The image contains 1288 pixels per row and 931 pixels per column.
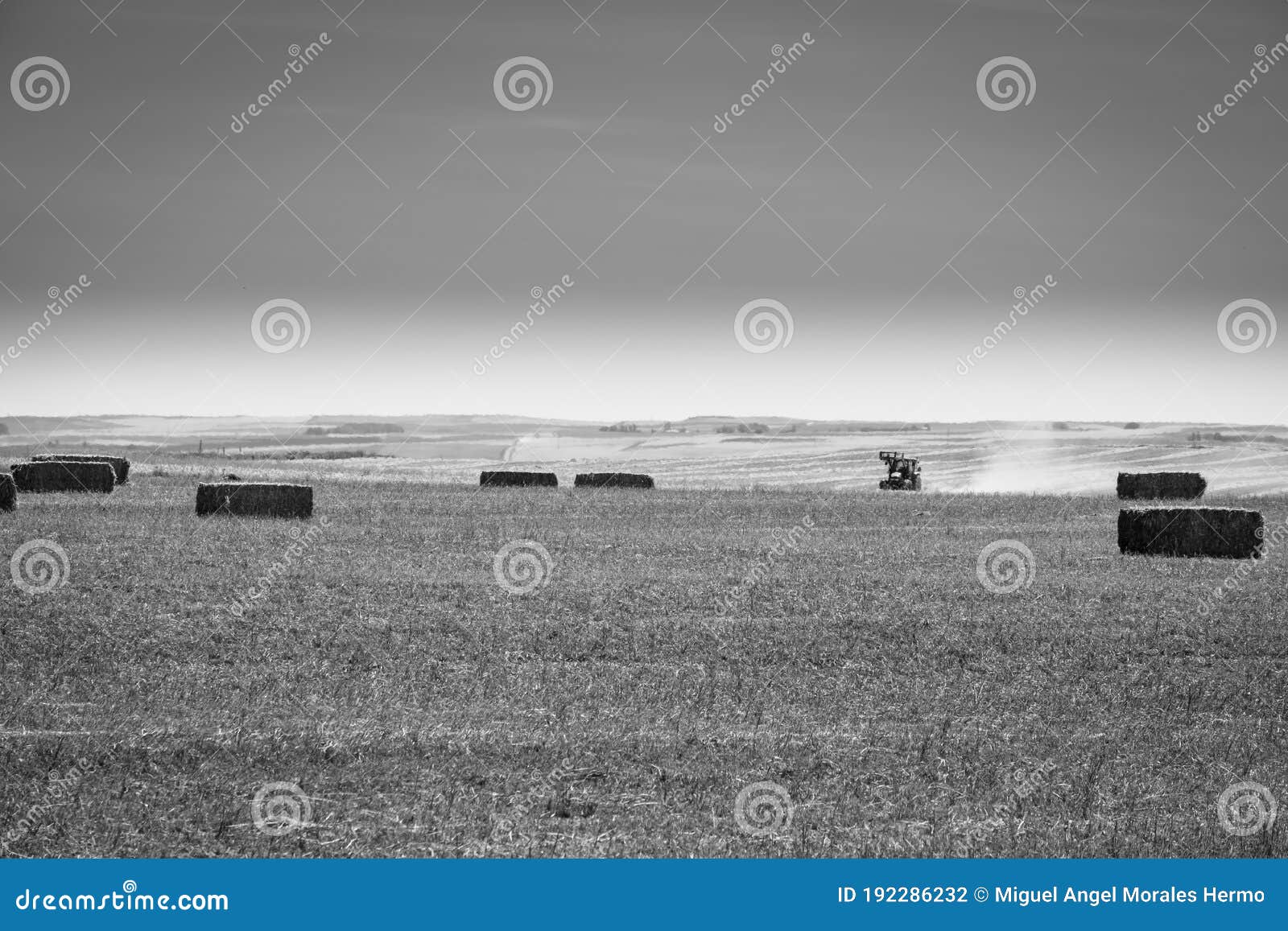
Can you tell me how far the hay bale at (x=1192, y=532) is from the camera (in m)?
26.4

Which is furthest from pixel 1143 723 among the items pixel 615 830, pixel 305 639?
pixel 305 639

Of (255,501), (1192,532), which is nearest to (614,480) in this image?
(255,501)

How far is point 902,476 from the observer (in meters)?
56.1

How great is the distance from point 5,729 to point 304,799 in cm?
347

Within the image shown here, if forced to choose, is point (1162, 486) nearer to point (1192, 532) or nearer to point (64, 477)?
point (1192, 532)

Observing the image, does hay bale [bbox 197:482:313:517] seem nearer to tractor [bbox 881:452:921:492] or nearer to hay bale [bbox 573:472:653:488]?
hay bale [bbox 573:472:653:488]

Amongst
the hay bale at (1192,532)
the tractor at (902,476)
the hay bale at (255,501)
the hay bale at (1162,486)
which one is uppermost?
the tractor at (902,476)

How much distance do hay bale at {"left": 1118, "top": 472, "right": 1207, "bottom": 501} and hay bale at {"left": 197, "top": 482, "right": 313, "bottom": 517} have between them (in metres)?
26.8

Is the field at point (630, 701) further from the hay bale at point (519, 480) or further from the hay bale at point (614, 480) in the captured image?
the hay bale at point (519, 480)

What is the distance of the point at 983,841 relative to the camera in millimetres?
9039

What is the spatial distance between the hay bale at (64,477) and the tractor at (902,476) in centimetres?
2856

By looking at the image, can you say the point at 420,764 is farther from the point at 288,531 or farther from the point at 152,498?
the point at 152,498

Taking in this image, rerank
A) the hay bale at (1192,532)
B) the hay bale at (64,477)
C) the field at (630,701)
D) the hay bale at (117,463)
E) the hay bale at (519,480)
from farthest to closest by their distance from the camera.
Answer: the hay bale at (519,480)
the hay bale at (117,463)
the hay bale at (64,477)
the hay bale at (1192,532)
the field at (630,701)

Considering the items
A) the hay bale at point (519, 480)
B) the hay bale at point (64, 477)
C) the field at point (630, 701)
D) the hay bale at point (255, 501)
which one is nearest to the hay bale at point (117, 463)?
the hay bale at point (64, 477)
